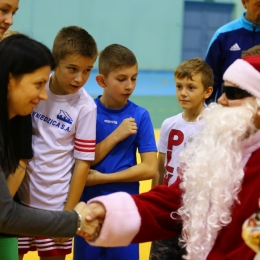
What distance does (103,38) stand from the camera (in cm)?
1538

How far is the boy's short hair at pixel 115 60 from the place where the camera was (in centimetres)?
344

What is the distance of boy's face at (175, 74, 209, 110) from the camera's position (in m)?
3.80

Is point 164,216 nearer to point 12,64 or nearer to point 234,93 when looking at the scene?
point 234,93

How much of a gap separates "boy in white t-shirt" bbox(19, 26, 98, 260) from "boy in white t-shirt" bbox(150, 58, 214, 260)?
69 centimetres

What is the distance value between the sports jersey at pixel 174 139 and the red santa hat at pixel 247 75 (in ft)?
3.73

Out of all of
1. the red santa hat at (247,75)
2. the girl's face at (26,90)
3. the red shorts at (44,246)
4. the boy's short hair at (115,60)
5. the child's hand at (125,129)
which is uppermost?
the boy's short hair at (115,60)

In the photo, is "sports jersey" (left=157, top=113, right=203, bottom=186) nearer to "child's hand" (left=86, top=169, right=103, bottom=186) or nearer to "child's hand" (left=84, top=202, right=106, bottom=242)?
"child's hand" (left=86, top=169, right=103, bottom=186)

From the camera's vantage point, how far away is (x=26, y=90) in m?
2.37

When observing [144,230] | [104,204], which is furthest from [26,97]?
[144,230]

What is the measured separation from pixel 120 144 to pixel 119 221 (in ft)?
3.20

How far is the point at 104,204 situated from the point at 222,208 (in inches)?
20.9

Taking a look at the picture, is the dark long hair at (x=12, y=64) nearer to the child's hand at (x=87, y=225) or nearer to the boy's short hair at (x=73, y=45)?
the child's hand at (x=87, y=225)

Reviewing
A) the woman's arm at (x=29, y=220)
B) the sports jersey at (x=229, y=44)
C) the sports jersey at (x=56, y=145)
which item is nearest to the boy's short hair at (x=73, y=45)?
the sports jersey at (x=56, y=145)

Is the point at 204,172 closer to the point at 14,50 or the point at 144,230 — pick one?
the point at 144,230
